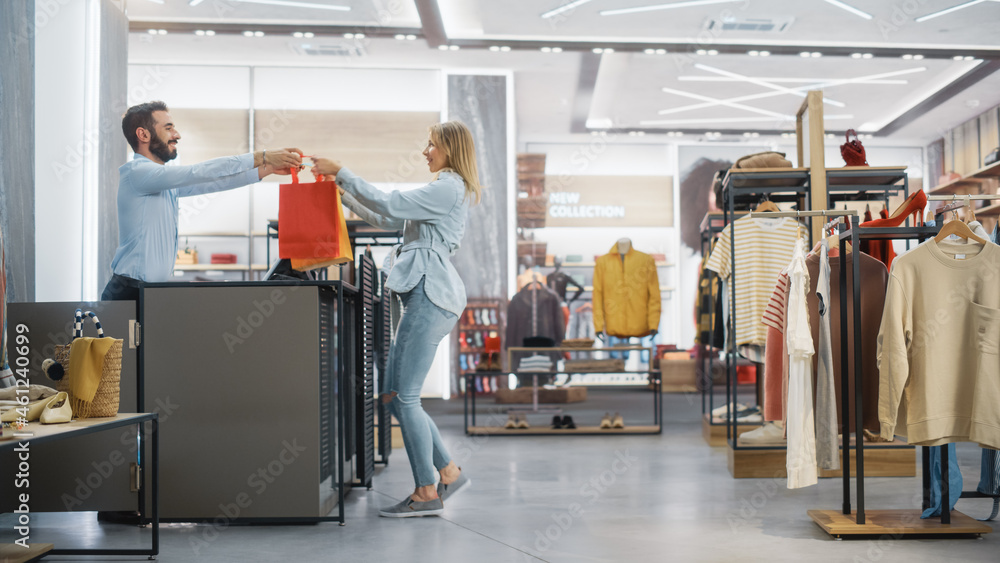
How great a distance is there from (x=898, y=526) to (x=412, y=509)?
1.75m

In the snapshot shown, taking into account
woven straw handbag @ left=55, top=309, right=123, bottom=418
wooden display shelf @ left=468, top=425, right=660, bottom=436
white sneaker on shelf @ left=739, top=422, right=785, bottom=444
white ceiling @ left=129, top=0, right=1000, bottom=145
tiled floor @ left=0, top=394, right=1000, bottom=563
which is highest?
white ceiling @ left=129, top=0, right=1000, bottom=145

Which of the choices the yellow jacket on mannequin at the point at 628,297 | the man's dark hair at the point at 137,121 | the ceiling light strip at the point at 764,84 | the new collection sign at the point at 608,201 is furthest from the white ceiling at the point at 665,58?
the man's dark hair at the point at 137,121

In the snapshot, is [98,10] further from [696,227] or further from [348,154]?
[696,227]

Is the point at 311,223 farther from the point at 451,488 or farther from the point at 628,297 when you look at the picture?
the point at 628,297

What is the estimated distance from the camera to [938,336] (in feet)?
Result: 8.79

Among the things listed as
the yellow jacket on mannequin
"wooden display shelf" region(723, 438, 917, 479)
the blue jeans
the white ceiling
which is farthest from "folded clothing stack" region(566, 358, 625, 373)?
the blue jeans

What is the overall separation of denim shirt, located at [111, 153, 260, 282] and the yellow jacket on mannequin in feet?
14.6

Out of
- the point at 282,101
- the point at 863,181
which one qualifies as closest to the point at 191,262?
the point at 282,101

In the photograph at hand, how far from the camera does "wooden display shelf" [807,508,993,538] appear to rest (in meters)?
2.73

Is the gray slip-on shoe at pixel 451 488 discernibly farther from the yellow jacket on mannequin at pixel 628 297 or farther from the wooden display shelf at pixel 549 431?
the yellow jacket on mannequin at pixel 628 297

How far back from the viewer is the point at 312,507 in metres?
2.91

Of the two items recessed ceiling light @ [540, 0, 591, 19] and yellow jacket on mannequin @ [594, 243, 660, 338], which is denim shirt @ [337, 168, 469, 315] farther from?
recessed ceiling light @ [540, 0, 591, 19]

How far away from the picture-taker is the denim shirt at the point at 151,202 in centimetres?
301

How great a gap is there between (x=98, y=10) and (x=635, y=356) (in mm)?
8795
